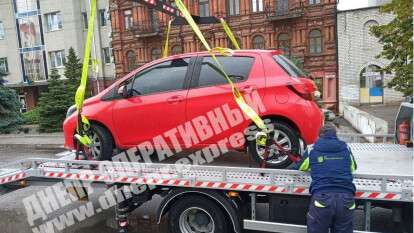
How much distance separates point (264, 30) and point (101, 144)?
74.0 feet

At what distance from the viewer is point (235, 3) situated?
26.9 metres

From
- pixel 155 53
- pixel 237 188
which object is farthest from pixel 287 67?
pixel 155 53

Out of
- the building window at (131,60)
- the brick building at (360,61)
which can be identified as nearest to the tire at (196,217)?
the brick building at (360,61)

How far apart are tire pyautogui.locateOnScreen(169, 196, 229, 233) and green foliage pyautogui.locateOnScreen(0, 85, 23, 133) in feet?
63.4

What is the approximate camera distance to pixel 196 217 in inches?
185

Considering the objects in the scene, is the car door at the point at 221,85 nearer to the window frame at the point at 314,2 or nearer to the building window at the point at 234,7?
the window frame at the point at 314,2

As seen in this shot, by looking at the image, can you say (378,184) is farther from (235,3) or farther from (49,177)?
(235,3)

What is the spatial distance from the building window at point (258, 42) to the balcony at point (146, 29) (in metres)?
7.43

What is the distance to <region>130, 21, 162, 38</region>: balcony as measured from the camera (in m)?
28.8

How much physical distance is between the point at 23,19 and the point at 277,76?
35.8 m

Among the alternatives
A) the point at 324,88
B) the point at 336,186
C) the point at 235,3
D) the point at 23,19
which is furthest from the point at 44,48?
the point at 336,186

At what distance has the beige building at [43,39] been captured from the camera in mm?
32125

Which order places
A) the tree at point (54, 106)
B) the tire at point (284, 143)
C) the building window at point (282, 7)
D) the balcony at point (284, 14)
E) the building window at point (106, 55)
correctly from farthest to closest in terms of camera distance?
the building window at point (106, 55)
the building window at point (282, 7)
the balcony at point (284, 14)
the tree at point (54, 106)
the tire at point (284, 143)

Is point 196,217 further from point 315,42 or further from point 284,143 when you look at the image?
point 315,42
